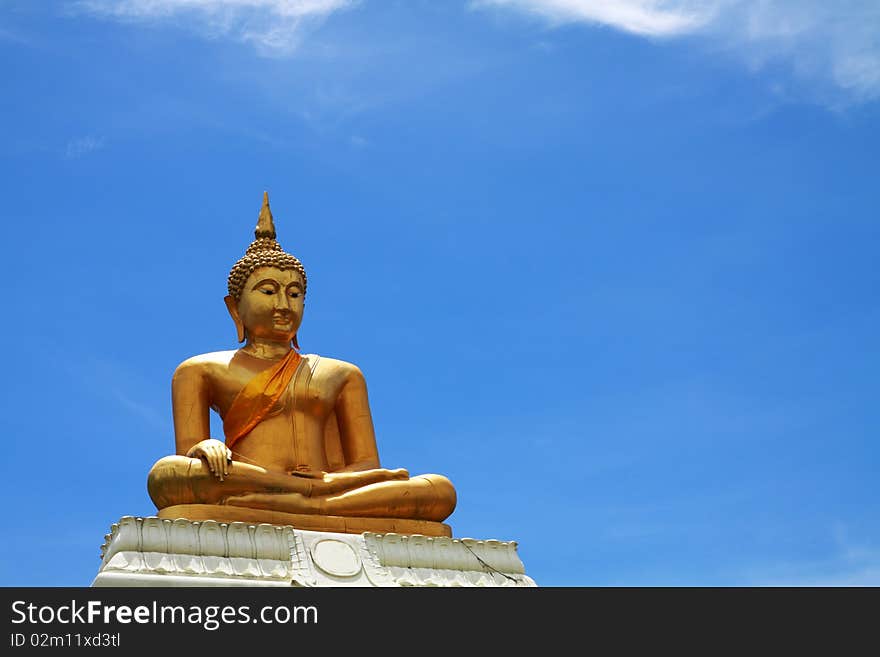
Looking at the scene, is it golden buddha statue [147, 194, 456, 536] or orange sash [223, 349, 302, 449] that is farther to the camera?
orange sash [223, 349, 302, 449]

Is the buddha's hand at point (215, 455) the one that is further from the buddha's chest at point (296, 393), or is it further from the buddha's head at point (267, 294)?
the buddha's head at point (267, 294)

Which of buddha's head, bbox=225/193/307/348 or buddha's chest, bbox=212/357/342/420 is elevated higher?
buddha's head, bbox=225/193/307/348

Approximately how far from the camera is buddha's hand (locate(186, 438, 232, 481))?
12.1 meters

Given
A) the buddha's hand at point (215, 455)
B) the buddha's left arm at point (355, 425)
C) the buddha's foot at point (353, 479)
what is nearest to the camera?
the buddha's hand at point (215, 455)

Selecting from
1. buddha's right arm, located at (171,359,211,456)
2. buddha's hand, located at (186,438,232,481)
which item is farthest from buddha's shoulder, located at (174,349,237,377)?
buddha's hand, located at (186,438,232,481)

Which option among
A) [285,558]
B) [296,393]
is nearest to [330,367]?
[296,393]

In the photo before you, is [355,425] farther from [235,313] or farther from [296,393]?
[235,313]

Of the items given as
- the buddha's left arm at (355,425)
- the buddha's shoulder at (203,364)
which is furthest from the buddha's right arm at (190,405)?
the buddha's left arm at (355,425)

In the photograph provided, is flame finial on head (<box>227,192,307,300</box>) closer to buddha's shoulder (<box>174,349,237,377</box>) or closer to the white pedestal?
buddha's shoulder (<box>174,349,237,377</box>)

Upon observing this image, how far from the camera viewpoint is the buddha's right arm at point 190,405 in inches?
519

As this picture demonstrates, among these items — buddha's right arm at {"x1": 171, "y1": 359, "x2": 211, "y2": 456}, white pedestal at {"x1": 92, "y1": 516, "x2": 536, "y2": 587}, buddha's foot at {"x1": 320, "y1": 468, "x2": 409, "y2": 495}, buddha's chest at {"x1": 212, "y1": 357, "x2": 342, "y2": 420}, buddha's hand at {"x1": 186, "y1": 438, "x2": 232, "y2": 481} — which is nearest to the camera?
white pedestal at {"x1": 92, "y1": 516, "x2": 536, "y2": 587}

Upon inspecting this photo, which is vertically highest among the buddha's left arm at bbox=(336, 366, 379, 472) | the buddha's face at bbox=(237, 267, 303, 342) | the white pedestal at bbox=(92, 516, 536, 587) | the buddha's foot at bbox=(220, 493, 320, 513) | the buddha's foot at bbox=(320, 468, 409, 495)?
the buddha's face at bbox=(237, 267, 303, 342)
